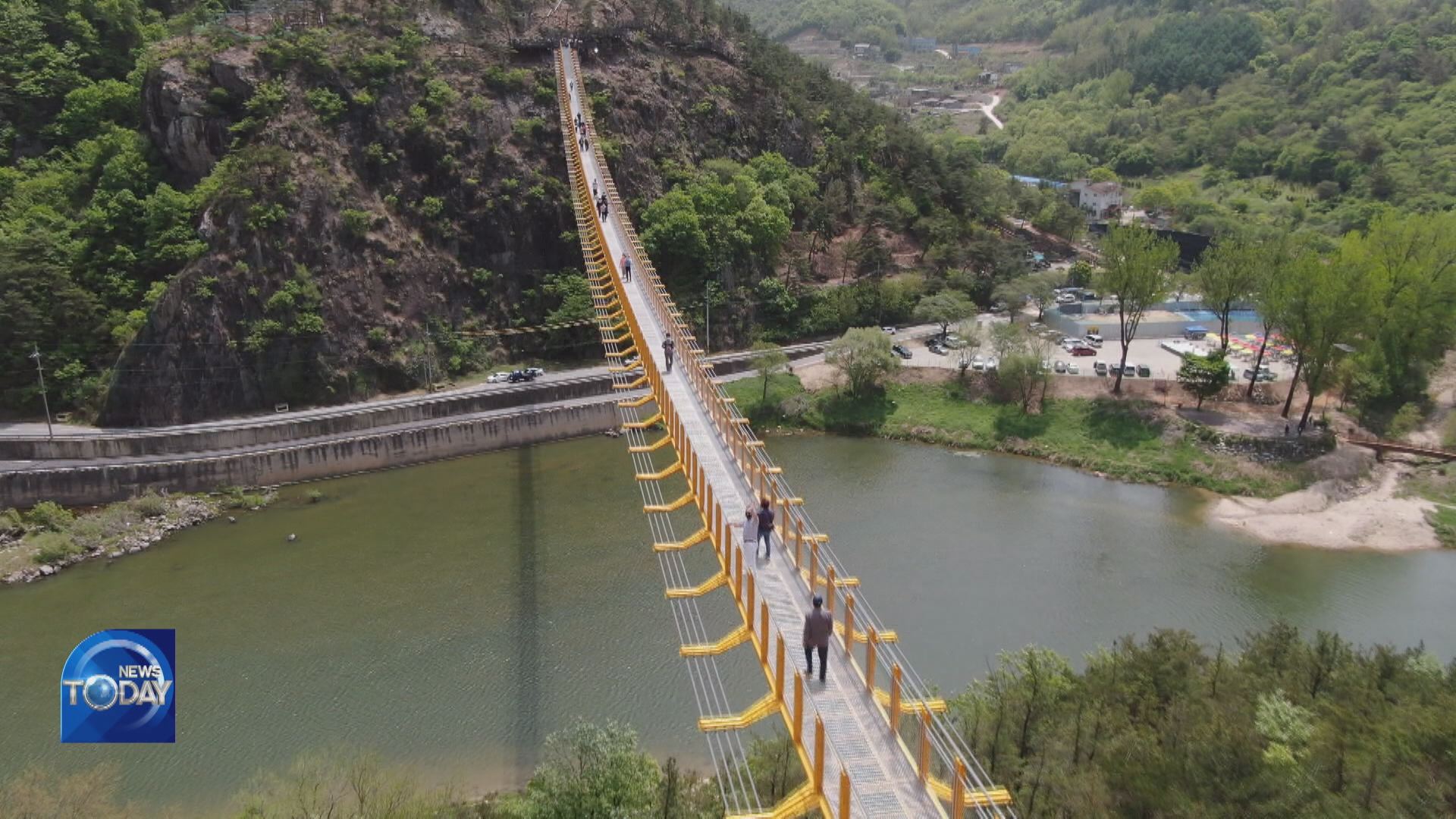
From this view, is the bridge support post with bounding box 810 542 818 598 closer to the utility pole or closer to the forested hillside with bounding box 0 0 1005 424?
→ the forested hillside with bounding box 0 0 1005 424

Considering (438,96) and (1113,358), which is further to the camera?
(1113,358)

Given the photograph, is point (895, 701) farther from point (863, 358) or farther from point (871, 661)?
point (863, 358)

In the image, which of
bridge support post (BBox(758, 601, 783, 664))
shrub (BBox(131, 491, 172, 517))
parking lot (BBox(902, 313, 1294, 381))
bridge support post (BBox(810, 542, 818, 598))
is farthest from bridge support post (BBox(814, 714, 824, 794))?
parking lot (BBox(902, 313, 1294, 381))

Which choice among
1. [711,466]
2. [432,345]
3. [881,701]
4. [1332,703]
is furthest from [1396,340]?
[432,345]

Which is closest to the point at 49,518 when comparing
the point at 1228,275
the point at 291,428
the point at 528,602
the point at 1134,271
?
the point at 291,428

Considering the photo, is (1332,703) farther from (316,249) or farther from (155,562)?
(316,249)

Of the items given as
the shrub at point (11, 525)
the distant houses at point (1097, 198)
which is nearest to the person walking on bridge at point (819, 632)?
the shrub at point (11, 525)
